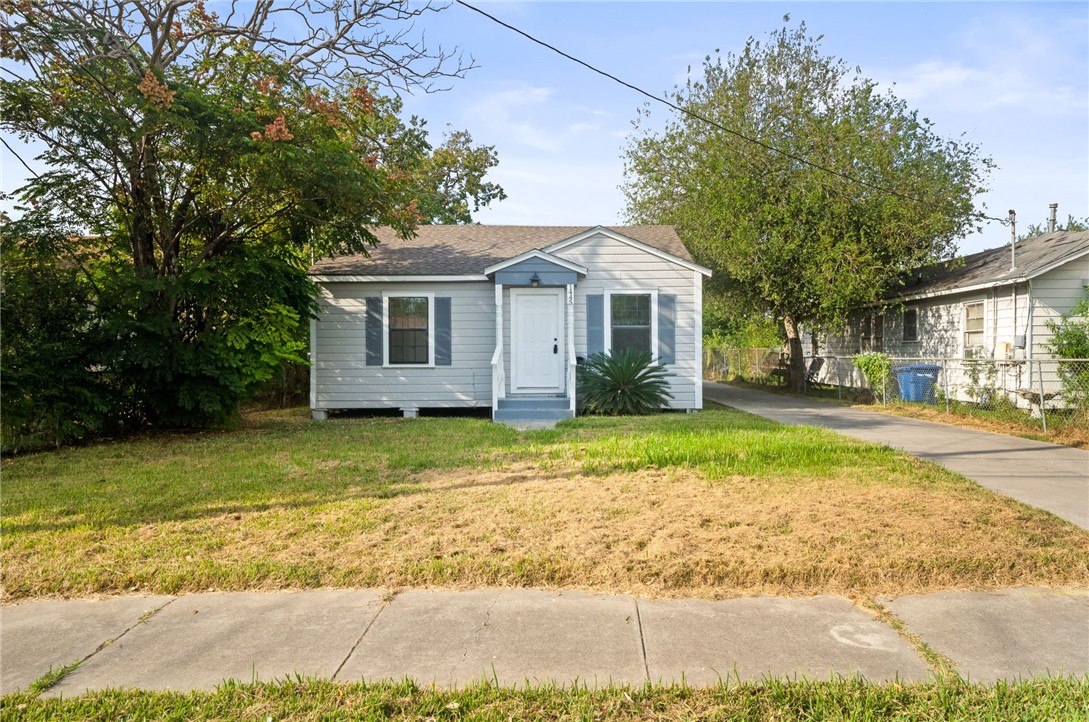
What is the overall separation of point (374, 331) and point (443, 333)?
1.38 metres

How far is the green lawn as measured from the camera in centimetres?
418

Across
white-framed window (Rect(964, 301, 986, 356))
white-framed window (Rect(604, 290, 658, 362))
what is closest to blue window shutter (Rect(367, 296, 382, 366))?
white-framed window (Rect(604, 290, 658, 362))

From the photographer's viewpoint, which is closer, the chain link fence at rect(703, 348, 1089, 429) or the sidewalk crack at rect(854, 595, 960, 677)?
the sidewalk crack at rect(854, 595, 960, 677)

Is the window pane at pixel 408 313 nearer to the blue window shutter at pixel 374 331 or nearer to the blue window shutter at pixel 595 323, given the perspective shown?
the blue window shutter at pixel 374 331

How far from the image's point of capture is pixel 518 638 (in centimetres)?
342

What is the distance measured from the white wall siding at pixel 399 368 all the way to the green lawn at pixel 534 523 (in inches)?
202

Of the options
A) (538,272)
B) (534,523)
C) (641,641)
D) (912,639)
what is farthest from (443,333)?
(912,639)

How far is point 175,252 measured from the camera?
10.9 metres

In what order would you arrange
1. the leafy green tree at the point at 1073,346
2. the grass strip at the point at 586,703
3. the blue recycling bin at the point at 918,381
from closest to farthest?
the grass strip at the point at 586,703, the leafy green tree at the point at 1073,346, the blue recycling bin at the point at 918,381

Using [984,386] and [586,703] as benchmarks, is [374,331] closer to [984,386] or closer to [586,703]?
[586,703]

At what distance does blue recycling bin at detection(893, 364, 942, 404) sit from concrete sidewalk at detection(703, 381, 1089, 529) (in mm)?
2240

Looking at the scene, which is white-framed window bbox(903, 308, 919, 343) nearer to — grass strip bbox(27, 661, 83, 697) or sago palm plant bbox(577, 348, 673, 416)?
sago palm plant bbox(577, 348, 673, 416)

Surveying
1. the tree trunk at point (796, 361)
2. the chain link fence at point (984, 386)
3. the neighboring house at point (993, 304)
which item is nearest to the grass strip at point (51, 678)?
the chain link fence at point (984, 386)

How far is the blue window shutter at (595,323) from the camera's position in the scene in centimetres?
1328
